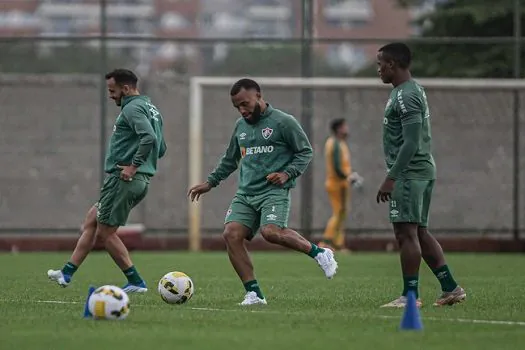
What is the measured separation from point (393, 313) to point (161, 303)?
7.17ft

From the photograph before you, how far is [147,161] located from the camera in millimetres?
13141

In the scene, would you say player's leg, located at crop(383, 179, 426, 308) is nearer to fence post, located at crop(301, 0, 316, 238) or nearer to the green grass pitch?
the green grass pitch

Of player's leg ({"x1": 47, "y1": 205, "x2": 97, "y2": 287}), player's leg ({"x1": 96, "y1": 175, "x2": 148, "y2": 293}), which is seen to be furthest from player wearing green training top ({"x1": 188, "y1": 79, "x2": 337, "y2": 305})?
player's leg ({"x1": 47, "y1": 205, "x2": 97, "y2": 287})

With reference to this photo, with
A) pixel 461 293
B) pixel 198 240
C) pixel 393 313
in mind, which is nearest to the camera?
pixel 393 313

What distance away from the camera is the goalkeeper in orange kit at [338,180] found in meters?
22.6

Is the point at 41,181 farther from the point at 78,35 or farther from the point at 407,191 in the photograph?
the point at 407,191

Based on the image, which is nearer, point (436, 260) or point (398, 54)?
point (398, 54)

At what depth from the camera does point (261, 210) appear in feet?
38.1

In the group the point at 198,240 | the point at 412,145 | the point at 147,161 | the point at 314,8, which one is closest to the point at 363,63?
the point at 314,8

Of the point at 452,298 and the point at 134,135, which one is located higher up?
the point at 134,135

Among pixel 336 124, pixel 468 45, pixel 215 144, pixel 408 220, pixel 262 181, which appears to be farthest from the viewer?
pixel 468 45

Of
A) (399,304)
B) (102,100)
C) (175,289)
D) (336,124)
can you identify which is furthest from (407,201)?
(102,100)

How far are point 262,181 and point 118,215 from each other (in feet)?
6.71

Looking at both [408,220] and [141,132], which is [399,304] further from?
[141,132]
